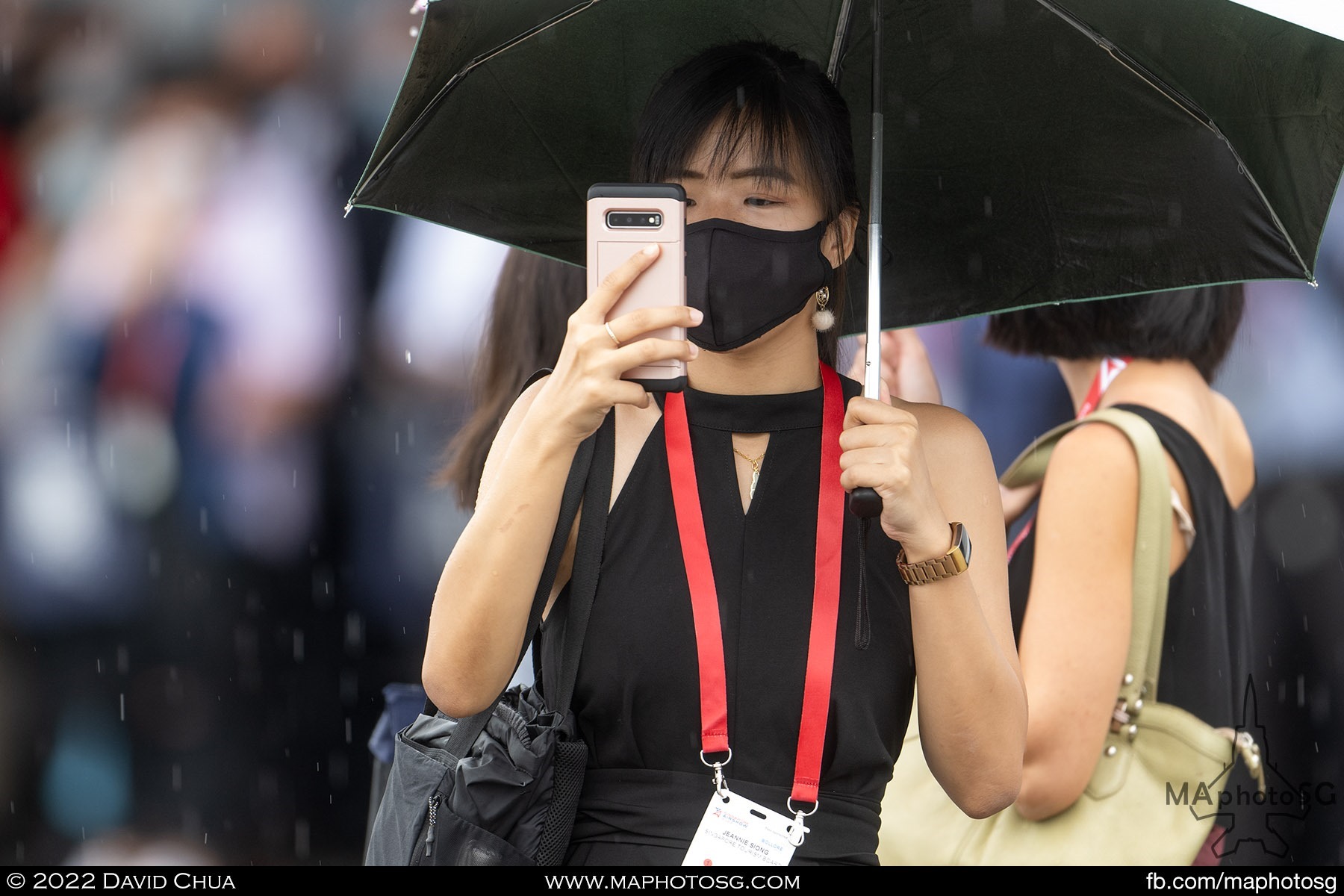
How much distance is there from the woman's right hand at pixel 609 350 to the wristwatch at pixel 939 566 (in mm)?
506

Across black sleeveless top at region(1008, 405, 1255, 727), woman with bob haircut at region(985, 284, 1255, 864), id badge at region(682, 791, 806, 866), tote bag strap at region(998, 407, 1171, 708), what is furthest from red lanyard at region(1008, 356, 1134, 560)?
id badge at region(682, 791, 806, 866)

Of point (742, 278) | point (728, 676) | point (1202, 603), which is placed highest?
point (742, 278)

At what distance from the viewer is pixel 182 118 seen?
16.8 ft

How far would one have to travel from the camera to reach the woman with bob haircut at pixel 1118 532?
10.1 ft

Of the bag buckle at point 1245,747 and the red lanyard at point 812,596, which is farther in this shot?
the bag buckle at point 1245,747

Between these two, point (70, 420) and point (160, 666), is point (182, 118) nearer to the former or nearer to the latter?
point (70, 420)

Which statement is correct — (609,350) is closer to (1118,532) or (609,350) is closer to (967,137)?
(967,137)

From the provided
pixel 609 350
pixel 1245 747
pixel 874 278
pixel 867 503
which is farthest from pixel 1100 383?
pixel 609 350

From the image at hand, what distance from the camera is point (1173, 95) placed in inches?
99.4

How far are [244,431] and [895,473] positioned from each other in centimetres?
352
